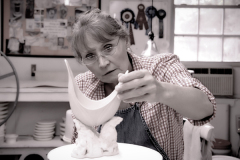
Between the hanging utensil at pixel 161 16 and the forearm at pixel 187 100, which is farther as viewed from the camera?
the hanging utensil at pixel 161 16

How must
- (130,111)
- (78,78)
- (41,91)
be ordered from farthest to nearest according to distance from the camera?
(41,91) < (78,78) < (130,111)

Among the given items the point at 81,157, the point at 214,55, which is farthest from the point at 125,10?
the point at 81,157

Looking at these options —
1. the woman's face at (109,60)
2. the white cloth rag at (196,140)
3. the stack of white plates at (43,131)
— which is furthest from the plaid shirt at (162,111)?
the stack of white plates at (43,131)

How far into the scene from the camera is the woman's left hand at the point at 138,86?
0.88m

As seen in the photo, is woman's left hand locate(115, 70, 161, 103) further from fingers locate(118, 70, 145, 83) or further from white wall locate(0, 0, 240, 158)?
white wall locate(0, 0, 240, 158)

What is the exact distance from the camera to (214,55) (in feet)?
12.8

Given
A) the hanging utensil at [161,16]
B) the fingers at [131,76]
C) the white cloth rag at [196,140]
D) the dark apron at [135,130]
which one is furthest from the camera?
the hanging utensil at [161,16]

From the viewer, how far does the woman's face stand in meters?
1.17

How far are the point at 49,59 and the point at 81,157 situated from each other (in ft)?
8.95

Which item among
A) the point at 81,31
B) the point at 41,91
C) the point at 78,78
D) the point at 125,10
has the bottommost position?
the point at 41,91

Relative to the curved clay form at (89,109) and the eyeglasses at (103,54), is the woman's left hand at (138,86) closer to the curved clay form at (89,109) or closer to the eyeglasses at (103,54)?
the curved clay form at (89,109)

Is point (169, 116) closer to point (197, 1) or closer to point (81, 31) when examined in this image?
point (81, 31)

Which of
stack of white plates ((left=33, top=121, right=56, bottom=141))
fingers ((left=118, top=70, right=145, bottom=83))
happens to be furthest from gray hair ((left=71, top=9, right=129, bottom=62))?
stack of white plates ((left=33, top=121, right=56, bottom=141))

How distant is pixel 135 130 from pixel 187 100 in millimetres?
361
